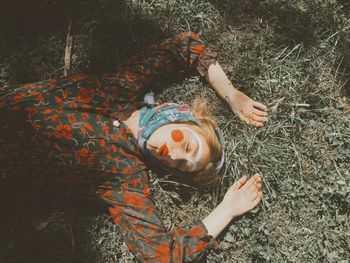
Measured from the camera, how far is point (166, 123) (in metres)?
2.74

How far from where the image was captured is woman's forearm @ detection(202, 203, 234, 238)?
114 inches

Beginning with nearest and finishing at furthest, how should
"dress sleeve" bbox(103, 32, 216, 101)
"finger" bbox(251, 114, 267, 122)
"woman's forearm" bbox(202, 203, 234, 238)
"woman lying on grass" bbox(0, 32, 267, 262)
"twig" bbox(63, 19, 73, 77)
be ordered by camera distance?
"woman lying on grass" bbox(0, 32, 267, 262) → "woman's forearm" bbox(202, 203, 234, 238) → "dress sleeve" bbox(103, 32, 216, 101) → "finger" bbox(251, 114, 267, 122) → "twig" bbox(63, 19, 73, 77)

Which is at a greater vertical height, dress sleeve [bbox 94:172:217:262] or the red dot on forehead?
the red dot on forehead

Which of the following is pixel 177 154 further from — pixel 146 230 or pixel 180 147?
pixel 146 230

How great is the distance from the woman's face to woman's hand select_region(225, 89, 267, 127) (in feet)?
1.87

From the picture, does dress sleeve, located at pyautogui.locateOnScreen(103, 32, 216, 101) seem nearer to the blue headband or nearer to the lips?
the blue headband

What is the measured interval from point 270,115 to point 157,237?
1.35 meters

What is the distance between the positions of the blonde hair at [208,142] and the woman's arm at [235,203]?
185mm

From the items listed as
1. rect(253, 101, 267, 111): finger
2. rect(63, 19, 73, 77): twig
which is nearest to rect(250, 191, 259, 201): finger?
rect(253, 101, 267, 111): finger

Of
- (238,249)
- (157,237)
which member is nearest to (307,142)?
(238,249)

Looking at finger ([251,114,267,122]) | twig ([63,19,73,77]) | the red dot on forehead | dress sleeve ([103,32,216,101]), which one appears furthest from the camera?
twig ([63,19,73,77])

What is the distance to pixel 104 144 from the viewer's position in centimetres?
282

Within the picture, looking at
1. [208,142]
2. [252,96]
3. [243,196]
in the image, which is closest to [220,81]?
[252,96]

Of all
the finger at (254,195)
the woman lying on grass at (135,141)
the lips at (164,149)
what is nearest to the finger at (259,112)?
the woman lying on grass at (135,141)
